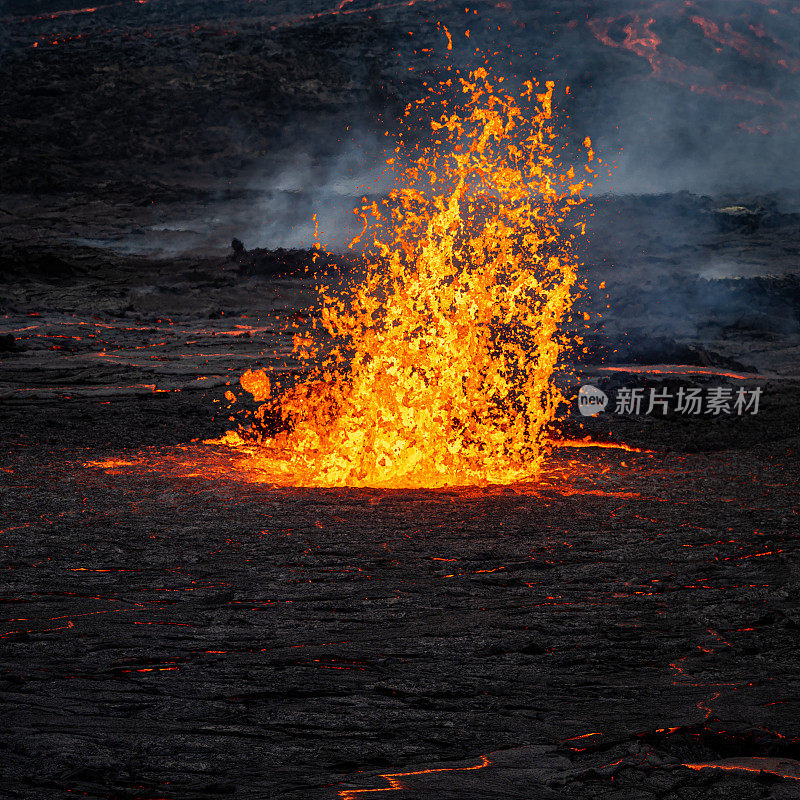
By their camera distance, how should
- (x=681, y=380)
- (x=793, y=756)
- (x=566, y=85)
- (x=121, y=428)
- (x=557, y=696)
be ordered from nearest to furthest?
(x=793, y=756) → (x=557, y=696) → (x=121, y=428) → (x=681, y=380) → (x=566, y=85)

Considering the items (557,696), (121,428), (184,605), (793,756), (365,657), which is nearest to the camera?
(793,756)

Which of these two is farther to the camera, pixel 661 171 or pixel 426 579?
pixel 661 171

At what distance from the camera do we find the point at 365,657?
3234 millimetres

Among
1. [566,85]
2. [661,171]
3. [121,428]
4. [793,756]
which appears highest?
[566,85]

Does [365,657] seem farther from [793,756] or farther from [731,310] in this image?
[731,310]

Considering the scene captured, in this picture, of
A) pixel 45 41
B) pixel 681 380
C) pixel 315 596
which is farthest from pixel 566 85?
pixel 315 596

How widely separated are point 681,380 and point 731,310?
25.2 ft

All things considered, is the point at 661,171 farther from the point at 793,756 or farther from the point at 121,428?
the point at 793,756

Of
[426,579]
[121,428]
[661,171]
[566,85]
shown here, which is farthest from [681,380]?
[566,85]

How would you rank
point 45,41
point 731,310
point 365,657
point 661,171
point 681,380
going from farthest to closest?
point 45,41 < point 661,171 < point 731,310 < point 681,380 < point 365,657

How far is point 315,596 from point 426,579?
0.52m

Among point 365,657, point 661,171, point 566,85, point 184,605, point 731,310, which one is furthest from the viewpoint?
point 566,85

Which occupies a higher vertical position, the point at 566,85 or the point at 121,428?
the point at 566,85

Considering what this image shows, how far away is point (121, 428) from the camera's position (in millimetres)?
9094
